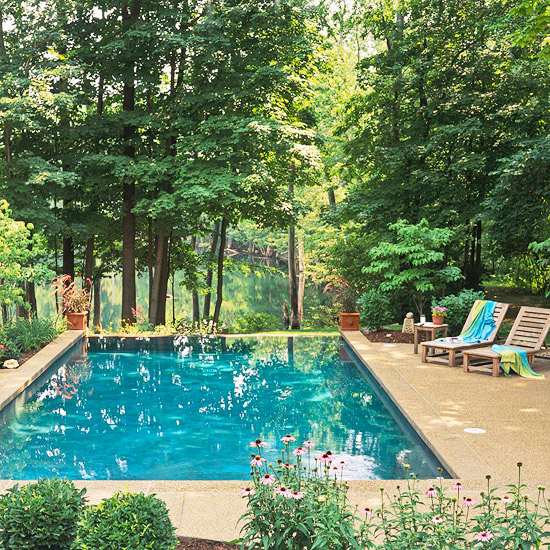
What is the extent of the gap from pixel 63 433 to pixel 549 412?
5.38m

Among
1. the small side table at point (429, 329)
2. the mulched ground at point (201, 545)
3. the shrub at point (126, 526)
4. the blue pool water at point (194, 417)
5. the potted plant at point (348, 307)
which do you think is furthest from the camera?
the potted plant at point (348, 307)

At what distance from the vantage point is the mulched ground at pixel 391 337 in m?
13.9

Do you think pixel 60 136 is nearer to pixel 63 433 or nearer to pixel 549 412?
pixel 63 433

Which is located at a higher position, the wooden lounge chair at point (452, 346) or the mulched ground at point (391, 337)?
the wooden lounge chair at point (452, 346)

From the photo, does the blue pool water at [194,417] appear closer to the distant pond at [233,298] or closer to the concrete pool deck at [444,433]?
the concrete pool deck at [444,433]

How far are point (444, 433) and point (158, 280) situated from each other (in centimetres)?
1214

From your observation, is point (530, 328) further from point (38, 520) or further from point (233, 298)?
point (233, 298)

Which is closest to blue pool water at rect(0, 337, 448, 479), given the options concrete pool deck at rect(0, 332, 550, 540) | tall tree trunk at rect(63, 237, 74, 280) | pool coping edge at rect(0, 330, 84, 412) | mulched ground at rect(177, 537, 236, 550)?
pool coping edge at rect(0, 330, 84, 412)

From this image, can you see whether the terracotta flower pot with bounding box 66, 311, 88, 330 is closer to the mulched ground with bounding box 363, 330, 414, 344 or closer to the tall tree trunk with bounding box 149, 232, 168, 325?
the tall tree trunk with bounding box 149, 232, 168, 325

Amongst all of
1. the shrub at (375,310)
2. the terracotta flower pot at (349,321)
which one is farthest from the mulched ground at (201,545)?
the terracotta flower pot at (349,321)

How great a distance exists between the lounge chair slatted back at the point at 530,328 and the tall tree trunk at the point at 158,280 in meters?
9.49

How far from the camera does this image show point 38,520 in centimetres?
367

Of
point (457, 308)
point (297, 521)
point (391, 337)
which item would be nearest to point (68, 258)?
point (391, 337)

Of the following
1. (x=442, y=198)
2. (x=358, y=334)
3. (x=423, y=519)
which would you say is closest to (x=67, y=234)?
(x=358, y=334)
